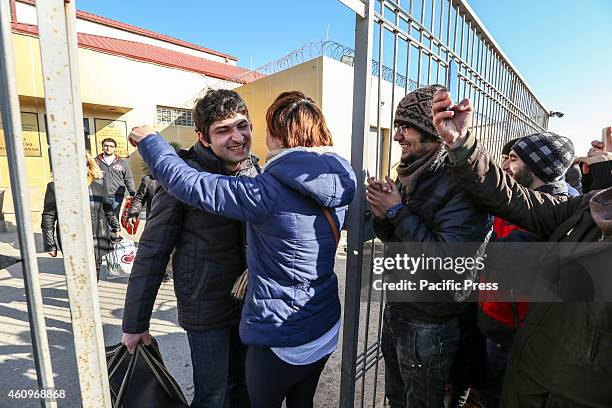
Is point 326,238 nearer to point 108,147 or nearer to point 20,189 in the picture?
point 20,189

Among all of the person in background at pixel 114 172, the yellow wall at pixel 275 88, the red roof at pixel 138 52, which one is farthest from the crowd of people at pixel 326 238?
the red roof at pixel 138 52

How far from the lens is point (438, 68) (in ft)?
6.73

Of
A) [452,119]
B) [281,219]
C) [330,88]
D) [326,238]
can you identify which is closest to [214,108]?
[281,219]

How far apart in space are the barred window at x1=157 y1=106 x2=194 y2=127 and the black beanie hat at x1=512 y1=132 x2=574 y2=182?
12.7 metres

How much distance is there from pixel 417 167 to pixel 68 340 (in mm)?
3317

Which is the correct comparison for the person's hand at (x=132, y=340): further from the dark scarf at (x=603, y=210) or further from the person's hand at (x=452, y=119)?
the dark scarf at (x=603, y=210)

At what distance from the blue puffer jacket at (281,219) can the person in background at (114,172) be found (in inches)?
191

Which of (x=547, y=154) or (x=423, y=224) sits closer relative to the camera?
(x=423, y=224)

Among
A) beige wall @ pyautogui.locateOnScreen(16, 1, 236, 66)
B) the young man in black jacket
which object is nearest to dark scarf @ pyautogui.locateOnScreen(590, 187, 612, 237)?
the young man in black jacket

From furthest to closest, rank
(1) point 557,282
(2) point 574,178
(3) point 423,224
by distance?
1. (2) point 574,178
2. (3) point 423,224
3. (1) point 557,282

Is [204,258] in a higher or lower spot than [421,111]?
lower

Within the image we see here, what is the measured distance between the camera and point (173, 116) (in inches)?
509

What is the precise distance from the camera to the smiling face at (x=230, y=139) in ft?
5.04

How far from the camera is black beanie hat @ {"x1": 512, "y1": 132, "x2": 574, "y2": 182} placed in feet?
5.46
